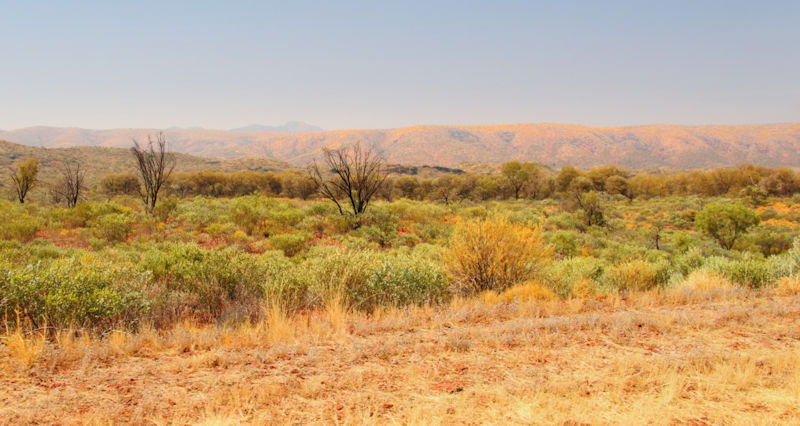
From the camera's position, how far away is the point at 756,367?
368 cm

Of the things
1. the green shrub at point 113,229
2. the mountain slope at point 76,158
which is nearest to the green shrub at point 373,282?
the green shrub at point 113,229

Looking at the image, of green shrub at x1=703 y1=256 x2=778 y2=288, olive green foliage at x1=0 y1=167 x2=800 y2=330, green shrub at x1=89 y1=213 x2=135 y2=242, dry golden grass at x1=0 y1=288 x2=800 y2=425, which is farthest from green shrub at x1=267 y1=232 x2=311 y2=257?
green shrub at x1=703 y1=256 x2=778 y2=288

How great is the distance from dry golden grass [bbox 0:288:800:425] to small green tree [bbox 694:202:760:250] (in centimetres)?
1684

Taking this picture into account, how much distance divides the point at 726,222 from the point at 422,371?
72.3ft

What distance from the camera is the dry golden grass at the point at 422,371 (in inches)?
113

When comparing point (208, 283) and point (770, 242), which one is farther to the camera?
point (770, 242)

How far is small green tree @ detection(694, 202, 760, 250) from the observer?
1805 cm

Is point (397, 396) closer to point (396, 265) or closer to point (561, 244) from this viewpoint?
point (396, 265)

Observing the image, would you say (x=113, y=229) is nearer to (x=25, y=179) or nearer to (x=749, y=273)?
(x=749, y=273)

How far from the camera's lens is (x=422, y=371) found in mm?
3625

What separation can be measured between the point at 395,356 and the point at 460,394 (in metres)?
0.97

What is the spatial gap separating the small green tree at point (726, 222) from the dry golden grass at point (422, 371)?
16842mm

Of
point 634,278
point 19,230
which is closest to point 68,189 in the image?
point 19,230

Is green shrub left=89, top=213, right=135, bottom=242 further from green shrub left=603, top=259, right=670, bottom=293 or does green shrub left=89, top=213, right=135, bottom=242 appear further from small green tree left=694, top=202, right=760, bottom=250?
small green tree left=694, top=202, right=760, bottom=250
